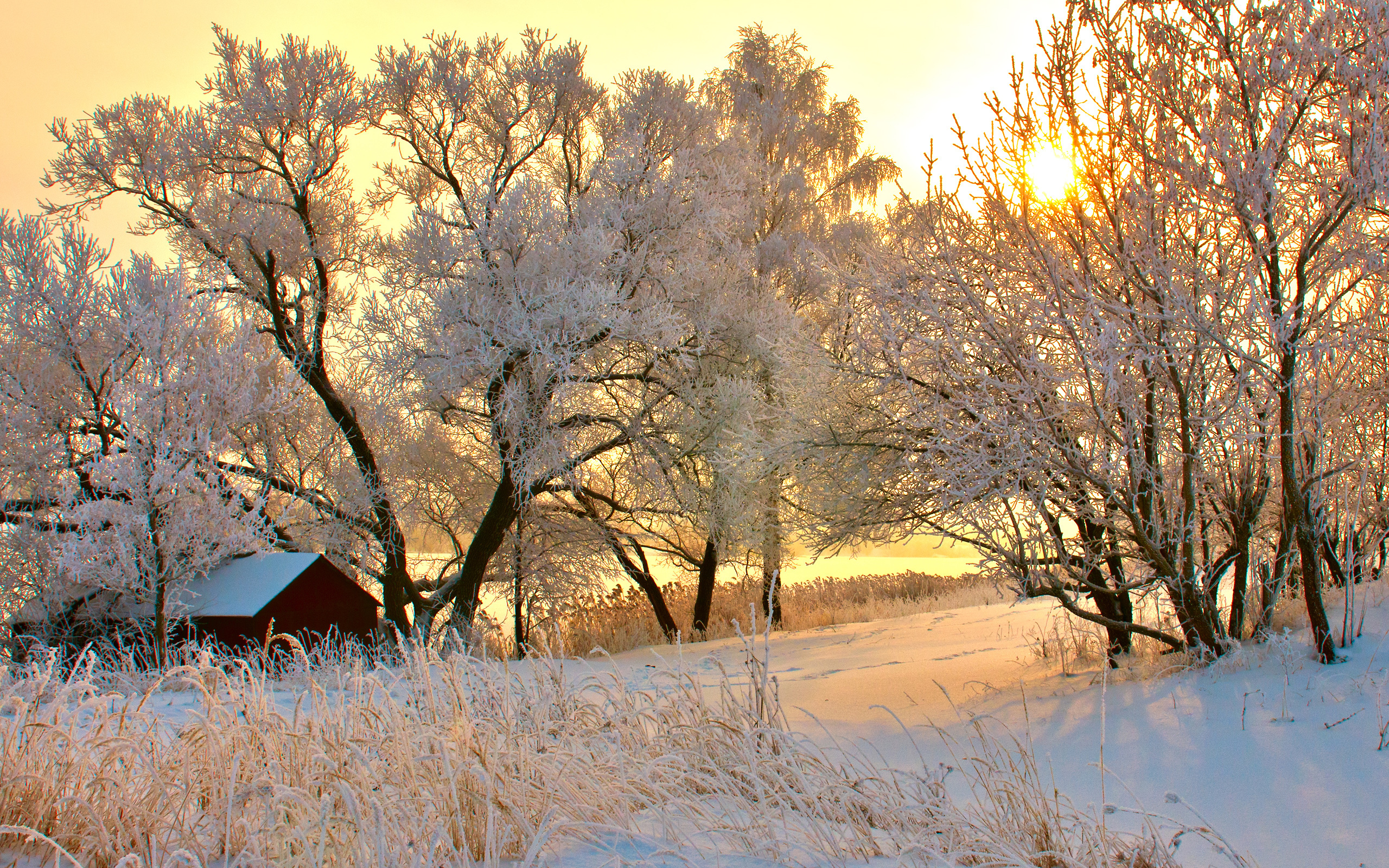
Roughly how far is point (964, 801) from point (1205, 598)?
2863 mm

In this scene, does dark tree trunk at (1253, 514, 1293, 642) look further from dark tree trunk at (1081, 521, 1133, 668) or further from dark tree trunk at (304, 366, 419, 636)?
dark tree trunk at (304, 366, 419, 636)

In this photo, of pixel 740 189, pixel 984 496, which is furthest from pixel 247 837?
pixel 740 189

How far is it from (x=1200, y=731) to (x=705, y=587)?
10.7 m

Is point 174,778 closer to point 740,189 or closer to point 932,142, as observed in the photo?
point 932,142

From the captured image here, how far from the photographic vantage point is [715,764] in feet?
11.9

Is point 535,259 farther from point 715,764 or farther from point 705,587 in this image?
point 715,764

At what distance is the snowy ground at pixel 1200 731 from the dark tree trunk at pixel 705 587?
6.87m

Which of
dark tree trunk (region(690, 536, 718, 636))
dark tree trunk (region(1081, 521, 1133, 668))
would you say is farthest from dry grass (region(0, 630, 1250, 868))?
dark tree trunk (region(690, 536, 718, 636))

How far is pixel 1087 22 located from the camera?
559 centimetres

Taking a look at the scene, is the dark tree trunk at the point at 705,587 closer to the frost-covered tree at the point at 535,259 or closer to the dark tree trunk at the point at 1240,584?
the frost-covered tree at the point at 535,259

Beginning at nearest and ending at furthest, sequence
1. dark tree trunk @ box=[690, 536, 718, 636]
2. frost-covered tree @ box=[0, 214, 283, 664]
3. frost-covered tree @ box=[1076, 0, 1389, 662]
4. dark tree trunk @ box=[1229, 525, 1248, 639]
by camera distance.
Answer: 1. frost-covered tree @ box=[1076, 0, 1389, 662]
2. dark tree trunk @ box=[1229, 525, 1248, 639]
3. frost-covered tree @ box=[0, 214, 283, 664]
4. dark tree trunk @ box=[690, 536, 718, 636]

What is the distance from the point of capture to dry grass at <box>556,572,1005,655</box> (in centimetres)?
1452

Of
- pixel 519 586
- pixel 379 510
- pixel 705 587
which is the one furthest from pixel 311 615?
pixel 705 587

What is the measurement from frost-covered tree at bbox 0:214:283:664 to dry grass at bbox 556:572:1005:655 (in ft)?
18.0
